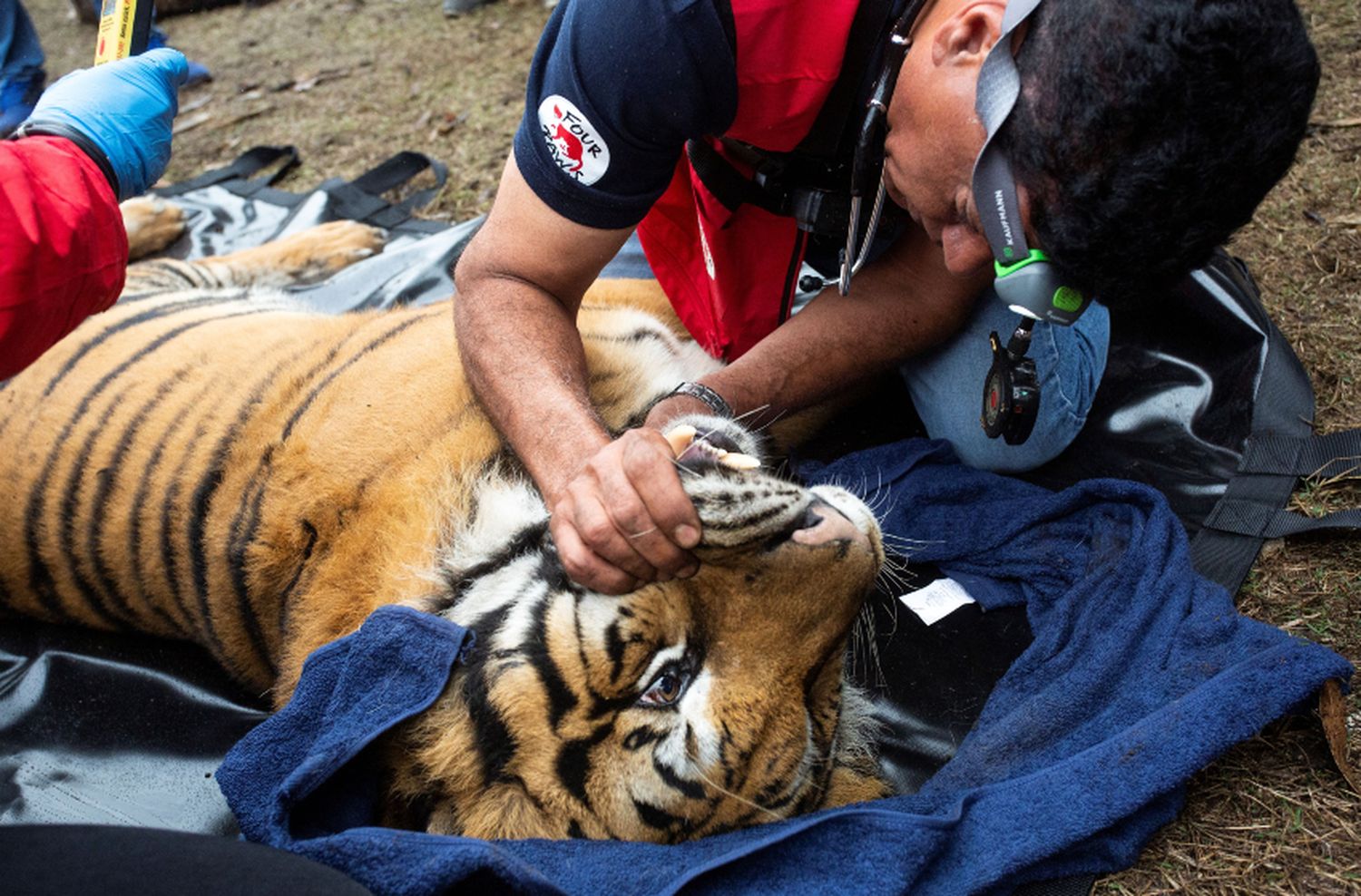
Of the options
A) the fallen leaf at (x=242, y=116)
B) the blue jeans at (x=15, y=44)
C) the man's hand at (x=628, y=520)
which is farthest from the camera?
the fallen leaf at (x=242, y=116)

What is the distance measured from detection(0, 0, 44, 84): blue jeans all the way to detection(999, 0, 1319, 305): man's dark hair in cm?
506

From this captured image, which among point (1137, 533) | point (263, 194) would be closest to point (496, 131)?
point (263, 194)

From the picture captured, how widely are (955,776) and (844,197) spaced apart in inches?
50.0

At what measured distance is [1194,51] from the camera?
146cm

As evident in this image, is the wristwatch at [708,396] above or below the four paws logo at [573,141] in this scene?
below

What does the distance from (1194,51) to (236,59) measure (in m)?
7.02

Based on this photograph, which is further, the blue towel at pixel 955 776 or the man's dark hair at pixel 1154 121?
the blue towel at pixel 955 776

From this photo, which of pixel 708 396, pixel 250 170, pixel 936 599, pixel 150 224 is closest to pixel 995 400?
pixel 936 599

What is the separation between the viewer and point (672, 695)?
187 cm

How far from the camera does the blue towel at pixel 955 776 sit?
175cm

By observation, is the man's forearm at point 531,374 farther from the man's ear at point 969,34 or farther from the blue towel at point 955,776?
the man's ear at point 969,34

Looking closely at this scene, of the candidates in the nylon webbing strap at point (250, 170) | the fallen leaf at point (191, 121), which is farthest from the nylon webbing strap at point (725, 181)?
the fallen leaf at point (191, 121)

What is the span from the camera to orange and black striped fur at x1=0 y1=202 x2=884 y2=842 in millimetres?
1839

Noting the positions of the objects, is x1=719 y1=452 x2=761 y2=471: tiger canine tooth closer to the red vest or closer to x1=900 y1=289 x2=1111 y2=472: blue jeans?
the red vest
